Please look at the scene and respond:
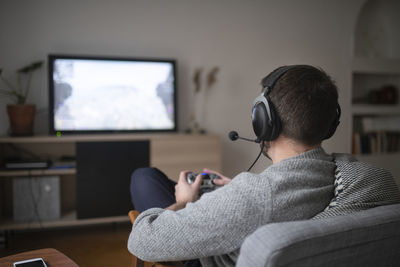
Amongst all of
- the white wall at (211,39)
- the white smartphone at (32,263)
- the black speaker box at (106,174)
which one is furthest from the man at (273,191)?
the white wall at (211,39)

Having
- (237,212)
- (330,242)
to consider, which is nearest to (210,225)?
(237,212)

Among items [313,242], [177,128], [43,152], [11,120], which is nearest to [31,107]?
[11,120]

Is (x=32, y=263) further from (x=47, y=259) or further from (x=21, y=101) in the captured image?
(x=21, y=101)

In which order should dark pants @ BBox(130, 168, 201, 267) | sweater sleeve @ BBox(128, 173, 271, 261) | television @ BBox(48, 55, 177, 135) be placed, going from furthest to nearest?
television @ BBox(48, 55, 177, 135) → dark pants @ BBox(130, 168, 201, 267) → sweater sleeve @ BBox(128, 173, 271, 261)

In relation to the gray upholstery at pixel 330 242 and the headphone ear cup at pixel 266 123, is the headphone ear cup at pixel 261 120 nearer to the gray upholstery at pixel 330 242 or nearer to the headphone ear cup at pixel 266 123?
the headphone ear cup at pixel 266 123

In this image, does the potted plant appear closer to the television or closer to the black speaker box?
the television

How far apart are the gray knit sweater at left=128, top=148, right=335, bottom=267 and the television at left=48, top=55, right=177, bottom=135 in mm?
2012

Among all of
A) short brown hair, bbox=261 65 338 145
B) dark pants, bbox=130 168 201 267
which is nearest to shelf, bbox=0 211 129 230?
dark pants, bbox=130 168 201 267

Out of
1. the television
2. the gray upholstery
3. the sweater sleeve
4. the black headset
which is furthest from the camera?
the television

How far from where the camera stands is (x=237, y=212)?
73cm

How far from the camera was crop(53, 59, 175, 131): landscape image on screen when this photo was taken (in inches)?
104

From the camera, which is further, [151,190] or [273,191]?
[151,190]

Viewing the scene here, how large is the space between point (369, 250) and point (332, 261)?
90 mm

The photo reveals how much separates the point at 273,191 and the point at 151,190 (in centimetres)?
69
